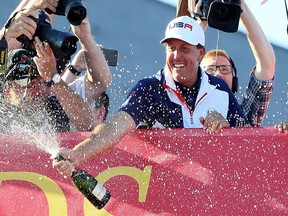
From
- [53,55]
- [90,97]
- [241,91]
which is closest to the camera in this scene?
[53,55]

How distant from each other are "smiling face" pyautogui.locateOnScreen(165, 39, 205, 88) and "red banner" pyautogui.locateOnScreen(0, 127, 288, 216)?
1.99ft

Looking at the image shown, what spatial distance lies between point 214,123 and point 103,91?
1.21 metres

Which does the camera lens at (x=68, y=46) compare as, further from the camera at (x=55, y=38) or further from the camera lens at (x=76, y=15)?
the camera lens at (x=76, y=15)

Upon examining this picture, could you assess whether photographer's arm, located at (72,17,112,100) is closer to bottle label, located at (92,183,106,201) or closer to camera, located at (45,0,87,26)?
camera, located at (45,0,87,26)

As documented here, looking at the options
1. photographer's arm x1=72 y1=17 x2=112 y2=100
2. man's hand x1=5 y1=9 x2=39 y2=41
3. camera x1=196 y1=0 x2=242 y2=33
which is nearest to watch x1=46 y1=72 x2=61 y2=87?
man's hand x1=5 y1=9 x2=39 y2=41

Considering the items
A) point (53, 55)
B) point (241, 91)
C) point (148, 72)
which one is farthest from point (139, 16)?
point (53, 55)

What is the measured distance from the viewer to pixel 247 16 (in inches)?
270

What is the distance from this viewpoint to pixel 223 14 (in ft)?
20.8

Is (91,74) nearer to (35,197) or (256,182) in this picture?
(35,197)

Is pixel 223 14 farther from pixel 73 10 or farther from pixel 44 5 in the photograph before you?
pixel 44 5

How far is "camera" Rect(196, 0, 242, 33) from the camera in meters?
6.32

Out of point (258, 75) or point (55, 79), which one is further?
point (258, 75)

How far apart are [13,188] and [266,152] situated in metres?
1.48

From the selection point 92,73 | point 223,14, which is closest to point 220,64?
point 223,14
